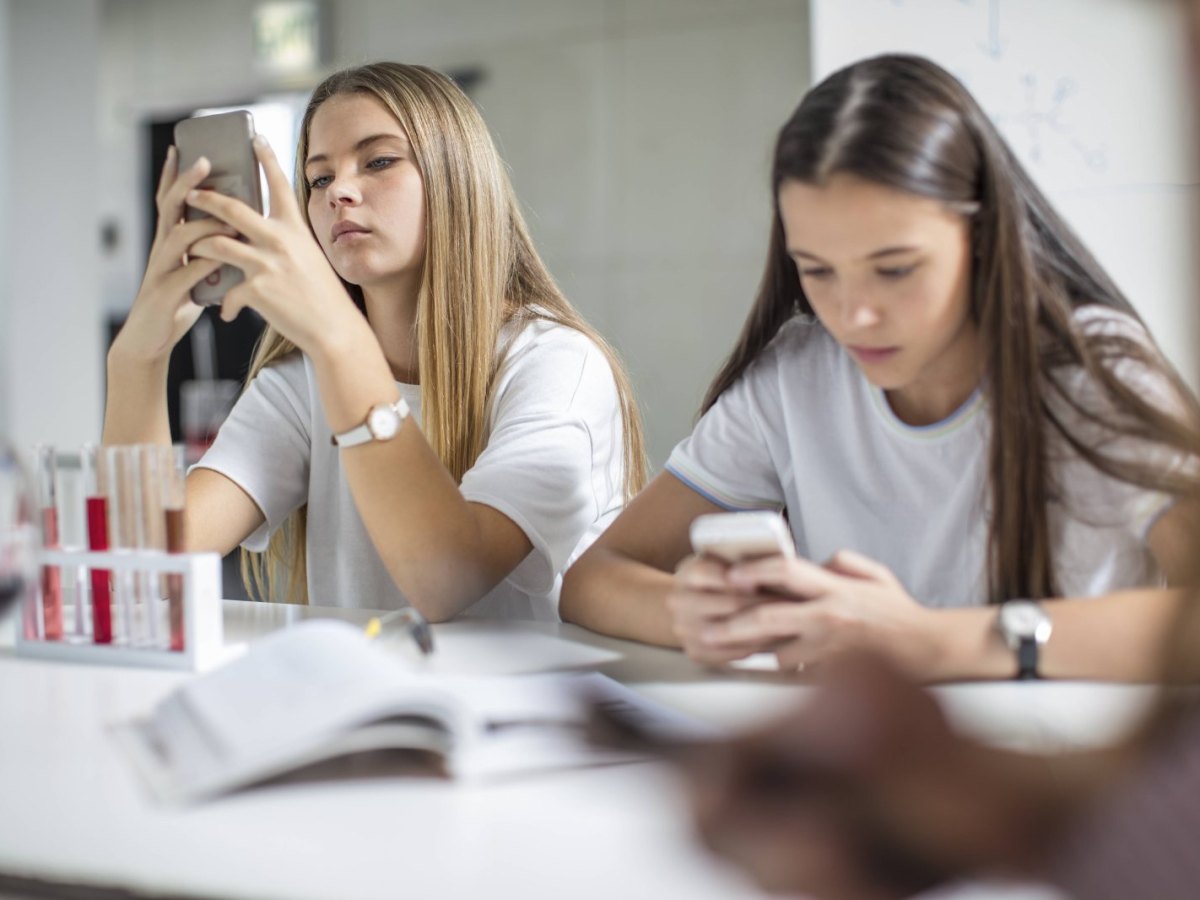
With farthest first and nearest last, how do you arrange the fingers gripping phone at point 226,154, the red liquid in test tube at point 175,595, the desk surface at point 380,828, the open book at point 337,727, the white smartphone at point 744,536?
the fingers gripping phone at point 226,154, the red liquid in test tube at point 175,595, the white smartphone at point 744,536, the open book at point 337,727, the desk surface at point 380,828

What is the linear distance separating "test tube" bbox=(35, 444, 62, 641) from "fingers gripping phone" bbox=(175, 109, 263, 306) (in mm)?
299

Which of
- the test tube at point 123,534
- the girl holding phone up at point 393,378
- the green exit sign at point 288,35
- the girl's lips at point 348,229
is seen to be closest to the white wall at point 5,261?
the green exit sign at point 288,35

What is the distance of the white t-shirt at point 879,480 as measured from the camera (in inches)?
43.3

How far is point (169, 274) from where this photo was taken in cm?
131

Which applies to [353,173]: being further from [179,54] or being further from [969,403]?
[179,54]

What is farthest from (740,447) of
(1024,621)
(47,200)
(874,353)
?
(47,200)

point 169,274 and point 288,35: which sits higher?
point 288,35

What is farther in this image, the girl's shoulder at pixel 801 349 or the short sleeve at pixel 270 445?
the short sleeve at pixel 270 445

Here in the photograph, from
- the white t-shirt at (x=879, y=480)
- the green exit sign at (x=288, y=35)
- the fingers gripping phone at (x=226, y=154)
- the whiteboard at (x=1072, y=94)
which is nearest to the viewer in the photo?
the white t-shirt at (x=879, y=480)

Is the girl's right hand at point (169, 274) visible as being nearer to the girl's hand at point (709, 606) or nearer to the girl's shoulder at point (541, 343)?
the girl's shoulder at point (541, 343)

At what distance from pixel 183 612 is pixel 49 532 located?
184 millimetres

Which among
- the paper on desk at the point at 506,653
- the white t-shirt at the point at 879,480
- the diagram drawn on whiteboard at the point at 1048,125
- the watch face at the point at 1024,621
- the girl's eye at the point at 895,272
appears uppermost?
the diagram drawn on whiteboard at the point at 1048,125

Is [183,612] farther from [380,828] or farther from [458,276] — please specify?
[458,276]

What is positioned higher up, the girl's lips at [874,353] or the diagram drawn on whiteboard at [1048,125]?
the diagram drawn on whiteboard at [1048,125]
